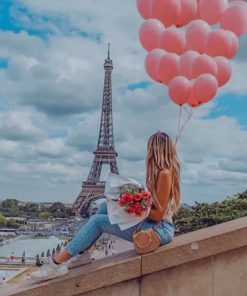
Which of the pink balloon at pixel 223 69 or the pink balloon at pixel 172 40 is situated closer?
the pink balloon at pixel 223 69

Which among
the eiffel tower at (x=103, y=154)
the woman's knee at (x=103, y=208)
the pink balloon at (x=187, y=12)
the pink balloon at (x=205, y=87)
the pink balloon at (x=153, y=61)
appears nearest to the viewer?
the woman's knee at (x=103, y=208)

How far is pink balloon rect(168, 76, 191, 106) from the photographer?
763cm

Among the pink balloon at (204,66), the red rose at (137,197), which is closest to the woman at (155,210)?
the red rose at (137,197)

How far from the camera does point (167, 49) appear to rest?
307 inches

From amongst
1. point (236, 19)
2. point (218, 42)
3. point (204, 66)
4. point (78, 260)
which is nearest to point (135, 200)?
point (78, 260)

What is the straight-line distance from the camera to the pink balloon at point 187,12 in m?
7.92

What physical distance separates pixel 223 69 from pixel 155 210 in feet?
12.1

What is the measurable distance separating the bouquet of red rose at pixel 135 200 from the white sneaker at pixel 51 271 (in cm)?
69

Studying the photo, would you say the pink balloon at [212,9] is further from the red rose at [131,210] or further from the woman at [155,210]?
the red rose at [131,210]

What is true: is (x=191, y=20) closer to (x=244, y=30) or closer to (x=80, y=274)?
(x=244, y=30)

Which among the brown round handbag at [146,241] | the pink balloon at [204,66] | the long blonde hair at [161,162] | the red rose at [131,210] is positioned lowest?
the brown round handbag at [146,241]

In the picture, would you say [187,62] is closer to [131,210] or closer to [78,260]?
[131,210]

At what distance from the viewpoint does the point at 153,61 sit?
25.7 feet

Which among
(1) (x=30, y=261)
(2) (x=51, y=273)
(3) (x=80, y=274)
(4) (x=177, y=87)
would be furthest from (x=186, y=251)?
(1) (x=30, y=261)
